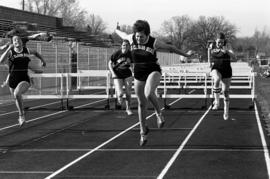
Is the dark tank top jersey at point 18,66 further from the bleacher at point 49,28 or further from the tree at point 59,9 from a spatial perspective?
the tree at point 59,9

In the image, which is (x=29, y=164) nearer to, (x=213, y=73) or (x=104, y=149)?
(x=104, y=149)

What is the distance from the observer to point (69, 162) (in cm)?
843

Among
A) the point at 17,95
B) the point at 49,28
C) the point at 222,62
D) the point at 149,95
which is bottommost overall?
the point at 17,95

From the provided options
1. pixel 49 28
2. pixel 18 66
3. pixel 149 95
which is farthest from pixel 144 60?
pixel 49 28

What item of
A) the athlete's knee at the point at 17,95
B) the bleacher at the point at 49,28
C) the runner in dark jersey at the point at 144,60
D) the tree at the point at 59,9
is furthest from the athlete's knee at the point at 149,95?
the tree at the point at 59,9

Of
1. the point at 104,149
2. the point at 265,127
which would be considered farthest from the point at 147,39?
the point at 265,127

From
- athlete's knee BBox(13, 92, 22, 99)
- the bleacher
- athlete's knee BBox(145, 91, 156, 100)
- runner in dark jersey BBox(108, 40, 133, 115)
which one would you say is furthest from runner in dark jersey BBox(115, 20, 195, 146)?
the bleacher

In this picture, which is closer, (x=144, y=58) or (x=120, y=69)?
(x=144, y=58)

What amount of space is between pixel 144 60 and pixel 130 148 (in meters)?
1.81

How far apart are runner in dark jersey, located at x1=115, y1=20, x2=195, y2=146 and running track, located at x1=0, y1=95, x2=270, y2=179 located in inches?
37.0

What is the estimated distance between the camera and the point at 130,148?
974cm

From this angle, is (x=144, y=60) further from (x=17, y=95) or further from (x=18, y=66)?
(x=17, y=95)

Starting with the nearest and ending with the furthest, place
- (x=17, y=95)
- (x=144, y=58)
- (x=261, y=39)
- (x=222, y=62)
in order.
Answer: (x=144, y=58) → (x=17, y=95) → (x=222, y=62) → (x=261, y=39)

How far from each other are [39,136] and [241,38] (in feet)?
348
